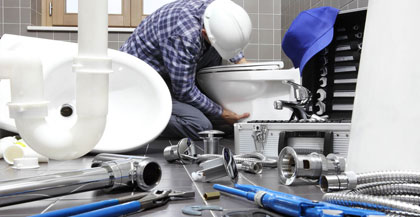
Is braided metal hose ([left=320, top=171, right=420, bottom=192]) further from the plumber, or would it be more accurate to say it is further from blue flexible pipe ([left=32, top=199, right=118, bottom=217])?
the plumber

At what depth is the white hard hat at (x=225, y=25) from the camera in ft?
7.58

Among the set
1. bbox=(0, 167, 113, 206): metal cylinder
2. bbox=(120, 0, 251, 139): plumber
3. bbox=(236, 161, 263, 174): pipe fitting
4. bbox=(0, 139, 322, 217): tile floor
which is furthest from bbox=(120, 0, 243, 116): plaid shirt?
bbox=(0, 167, 113, 206): metal cylinder

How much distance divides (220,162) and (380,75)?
0.42 m

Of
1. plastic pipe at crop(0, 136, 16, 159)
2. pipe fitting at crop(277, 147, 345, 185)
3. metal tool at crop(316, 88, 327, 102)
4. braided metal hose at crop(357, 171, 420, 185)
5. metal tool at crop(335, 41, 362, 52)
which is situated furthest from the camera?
metal tool at crop(316, 88, 327, 102)

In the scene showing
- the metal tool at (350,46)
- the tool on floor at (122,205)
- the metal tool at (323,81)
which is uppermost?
the metal tool at (350,46)

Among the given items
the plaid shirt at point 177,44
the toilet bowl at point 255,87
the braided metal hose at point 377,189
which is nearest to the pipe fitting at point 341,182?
the braided metal hose at point 377,189

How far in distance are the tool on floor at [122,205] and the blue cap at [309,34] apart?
1122 millimetres

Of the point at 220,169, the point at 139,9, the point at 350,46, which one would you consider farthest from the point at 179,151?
the point at 139,9

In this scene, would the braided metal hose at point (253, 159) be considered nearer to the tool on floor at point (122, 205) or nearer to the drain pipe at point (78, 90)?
A: the tool on floor at point (122, 205)

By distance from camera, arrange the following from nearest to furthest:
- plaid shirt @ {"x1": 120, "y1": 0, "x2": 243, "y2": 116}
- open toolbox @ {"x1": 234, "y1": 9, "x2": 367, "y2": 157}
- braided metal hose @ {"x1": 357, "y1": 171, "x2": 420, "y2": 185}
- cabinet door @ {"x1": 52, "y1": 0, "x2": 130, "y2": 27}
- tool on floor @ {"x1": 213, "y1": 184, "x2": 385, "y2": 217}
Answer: tool on floor @ {"x1": 213, "y1": 184, "x2": 385, "y2": 217} < braided metal hose @ {"x1": 357, "y1": 171, "x2": 420, "y2": 185} < open toolbox @ {"x1": 234, "y1": 9, "x2": 367, "y2": 157} < plaid shirt @ {"x1": 120, "y1": 0, "x2": 243, "y2": 116} < cabinet door @ {"x1": 52, "y1": 0, "x2": 130, "y2": 27}

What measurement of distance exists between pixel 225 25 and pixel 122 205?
5.66ft

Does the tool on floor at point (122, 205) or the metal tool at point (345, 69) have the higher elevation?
the metal tool at point (345, 69)

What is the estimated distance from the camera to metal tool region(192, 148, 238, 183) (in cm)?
99

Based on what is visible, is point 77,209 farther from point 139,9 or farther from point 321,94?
point 139,9
